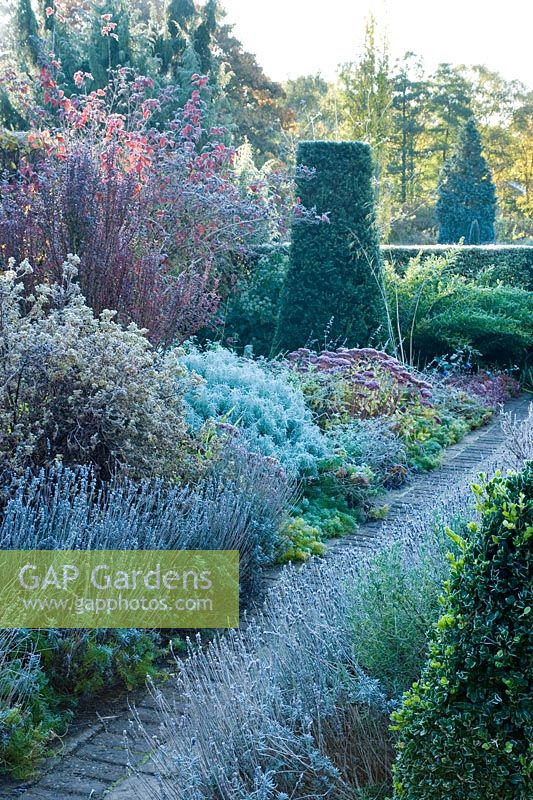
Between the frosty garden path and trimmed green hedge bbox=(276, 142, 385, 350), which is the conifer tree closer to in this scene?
trimmed green hedge bbox=(276, 142, 385, 350)

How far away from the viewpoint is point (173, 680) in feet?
10.9

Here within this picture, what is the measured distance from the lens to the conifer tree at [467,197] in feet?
68.4

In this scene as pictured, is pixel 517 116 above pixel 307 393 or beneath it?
above

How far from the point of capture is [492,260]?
12.6 m

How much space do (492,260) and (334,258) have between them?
3842 millimetres

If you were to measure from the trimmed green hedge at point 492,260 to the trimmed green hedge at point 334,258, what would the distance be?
99.2 inches

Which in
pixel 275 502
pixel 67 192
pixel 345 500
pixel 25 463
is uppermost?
pixel 67 192

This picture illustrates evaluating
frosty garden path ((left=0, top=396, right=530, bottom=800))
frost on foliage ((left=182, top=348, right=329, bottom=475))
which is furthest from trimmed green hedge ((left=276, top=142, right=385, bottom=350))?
frosty garden path ((left=0, top=396, right=530, bottom=800))

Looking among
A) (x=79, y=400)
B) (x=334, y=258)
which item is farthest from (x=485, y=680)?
(x=334, y=258)

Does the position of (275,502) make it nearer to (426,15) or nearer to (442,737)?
(442,737)

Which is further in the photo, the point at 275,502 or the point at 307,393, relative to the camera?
the point at 307,393

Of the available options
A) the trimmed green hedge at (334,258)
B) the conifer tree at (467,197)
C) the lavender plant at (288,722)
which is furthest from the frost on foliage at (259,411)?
the conifer tree at (467,197)

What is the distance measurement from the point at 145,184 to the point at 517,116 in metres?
32.3

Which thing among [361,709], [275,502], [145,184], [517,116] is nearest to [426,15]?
[517,116]
